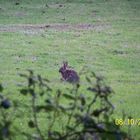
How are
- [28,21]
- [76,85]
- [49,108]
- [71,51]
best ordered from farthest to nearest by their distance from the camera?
1. [28,21]
2. [71,51]
3. [76,85]
4. [49,108]

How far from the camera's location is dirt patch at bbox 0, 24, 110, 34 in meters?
25.3

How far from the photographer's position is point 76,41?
22250 mm

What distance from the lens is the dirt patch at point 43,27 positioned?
25347 mm

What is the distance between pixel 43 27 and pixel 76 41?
4769 millimetres

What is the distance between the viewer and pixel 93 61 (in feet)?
58.3

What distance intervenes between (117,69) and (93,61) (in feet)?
5.33

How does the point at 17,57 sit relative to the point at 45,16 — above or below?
below

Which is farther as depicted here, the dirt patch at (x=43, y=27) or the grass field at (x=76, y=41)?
the dirt patch at (x=43, y=27)

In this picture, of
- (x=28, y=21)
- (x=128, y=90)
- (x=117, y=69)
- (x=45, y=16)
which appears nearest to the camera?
(x=128, y=90)

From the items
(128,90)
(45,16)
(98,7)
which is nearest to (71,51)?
(128,90)

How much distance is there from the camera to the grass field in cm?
1456

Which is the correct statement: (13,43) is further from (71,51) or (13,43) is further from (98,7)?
(98,7)

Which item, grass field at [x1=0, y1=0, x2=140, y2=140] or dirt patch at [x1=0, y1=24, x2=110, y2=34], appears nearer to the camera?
grass field at [x1=0, y1=0, x2=140, y2=140]

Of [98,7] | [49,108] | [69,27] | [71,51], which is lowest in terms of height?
[49,108]
